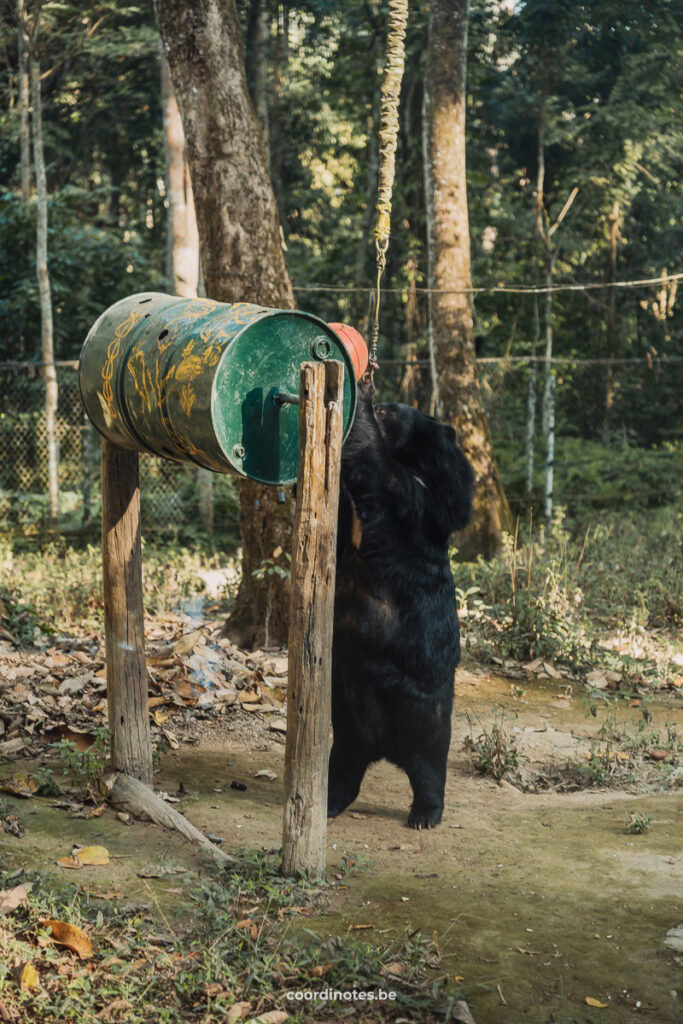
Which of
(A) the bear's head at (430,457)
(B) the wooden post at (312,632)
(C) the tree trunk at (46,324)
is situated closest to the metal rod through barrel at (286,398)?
(B) the wooden post at (312,632)

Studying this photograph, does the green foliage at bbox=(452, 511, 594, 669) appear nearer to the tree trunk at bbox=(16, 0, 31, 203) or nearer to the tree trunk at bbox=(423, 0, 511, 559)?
the tree trunk at bbox=(423, 0, 511, 559)

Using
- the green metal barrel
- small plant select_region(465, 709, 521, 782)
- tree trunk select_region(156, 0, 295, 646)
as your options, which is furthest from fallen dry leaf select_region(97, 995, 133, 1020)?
tree trunk select_region(156, 0, 295, 646)

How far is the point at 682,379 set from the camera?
Result: 17.2 meters

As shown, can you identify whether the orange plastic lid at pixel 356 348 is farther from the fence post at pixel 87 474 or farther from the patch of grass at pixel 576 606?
the fence post at pixel 87 474

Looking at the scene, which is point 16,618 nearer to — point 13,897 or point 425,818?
point 425,818

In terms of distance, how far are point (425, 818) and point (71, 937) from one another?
1.85m

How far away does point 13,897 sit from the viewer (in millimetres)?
3436

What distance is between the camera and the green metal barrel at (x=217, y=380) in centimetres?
346

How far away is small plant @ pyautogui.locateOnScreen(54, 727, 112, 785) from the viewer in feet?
15.6

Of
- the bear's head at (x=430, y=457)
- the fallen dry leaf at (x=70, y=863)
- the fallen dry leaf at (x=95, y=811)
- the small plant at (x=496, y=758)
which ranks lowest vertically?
the small plant at (x=496, y=758)

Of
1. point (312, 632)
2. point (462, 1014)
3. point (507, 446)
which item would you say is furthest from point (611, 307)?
point (462, 1014)

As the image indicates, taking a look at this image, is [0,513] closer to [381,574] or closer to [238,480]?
[238,480]

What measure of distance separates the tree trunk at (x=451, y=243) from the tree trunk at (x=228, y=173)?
3.97m

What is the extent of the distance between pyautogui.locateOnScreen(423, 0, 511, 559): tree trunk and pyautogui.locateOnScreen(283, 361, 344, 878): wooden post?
693cm
